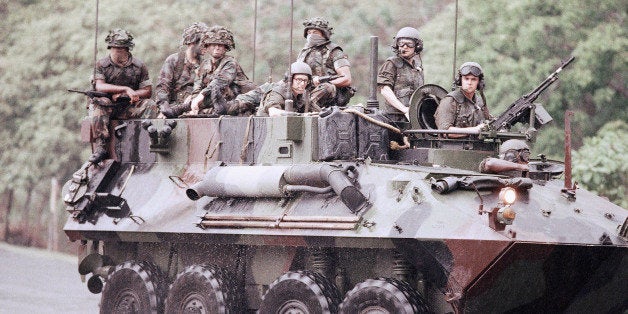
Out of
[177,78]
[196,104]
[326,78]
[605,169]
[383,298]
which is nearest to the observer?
[383,298]

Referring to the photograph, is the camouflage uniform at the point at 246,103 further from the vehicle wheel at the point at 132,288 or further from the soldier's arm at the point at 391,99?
the vehicle wheel at the point at 132,288

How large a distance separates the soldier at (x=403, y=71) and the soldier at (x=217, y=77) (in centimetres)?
220

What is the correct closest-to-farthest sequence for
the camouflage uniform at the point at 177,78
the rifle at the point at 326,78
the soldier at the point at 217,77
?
the rifle at the point at 326,78
the soldier at the point at 217,77
the camouflage uniform at the point at 177,78

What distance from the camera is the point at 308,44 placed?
77.2 ft

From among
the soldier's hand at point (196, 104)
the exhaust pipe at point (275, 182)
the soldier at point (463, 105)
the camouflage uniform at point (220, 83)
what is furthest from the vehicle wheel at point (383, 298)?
the soldier's hand at point (196, 104)

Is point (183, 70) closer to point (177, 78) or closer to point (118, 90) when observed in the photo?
point (177, 78)

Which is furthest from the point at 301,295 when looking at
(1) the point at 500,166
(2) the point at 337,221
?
(1) the point at 500,166

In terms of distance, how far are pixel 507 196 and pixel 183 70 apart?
8105 millimetres

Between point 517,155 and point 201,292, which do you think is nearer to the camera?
point 517,155

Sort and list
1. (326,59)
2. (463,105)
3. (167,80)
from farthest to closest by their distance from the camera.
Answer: (167,80) → (326,59) → (463,105)

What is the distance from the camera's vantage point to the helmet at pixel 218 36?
79.3 ft

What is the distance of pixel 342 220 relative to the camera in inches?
786

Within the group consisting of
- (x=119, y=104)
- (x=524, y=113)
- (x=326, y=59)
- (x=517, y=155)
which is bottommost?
(x=517, y=155)

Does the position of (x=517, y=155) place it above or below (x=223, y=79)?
below
